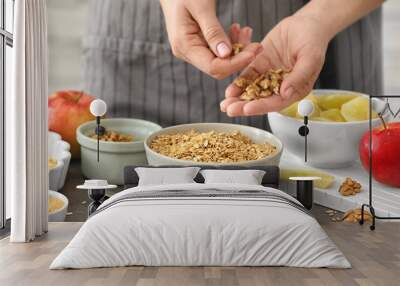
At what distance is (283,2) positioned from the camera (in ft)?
10.4

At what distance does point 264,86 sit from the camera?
2.50m

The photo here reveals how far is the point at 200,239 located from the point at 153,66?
140cm

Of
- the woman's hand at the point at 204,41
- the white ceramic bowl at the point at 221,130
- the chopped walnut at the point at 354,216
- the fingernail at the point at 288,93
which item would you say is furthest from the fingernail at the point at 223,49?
the chopped walnut at the point at 354,216

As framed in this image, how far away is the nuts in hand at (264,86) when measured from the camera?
2.49 metres

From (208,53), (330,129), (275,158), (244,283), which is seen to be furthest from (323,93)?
(244,283)

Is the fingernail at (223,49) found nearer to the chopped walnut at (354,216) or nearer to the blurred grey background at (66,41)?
the chopped walnut at (354,216)

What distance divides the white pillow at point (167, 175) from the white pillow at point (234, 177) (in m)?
0.06

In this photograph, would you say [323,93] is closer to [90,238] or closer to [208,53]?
[208,53]

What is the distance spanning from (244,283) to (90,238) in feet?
1.55

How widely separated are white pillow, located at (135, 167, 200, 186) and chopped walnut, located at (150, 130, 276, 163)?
0.06 m

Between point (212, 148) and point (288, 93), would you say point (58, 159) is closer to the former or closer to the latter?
point (212, 148)

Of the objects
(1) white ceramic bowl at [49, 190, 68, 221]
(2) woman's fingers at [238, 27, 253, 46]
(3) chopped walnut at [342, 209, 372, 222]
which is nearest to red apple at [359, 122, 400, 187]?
(3) chopped walnut at [342, 209, 372, 222]

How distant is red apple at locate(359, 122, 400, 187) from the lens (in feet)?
8.67

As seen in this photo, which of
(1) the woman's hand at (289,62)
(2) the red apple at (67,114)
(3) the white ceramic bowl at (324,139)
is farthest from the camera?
(2) the red apple at (67,114)
